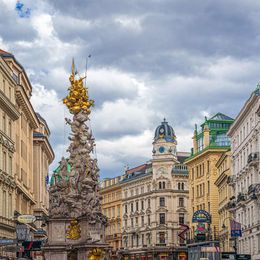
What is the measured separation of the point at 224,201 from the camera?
110 m

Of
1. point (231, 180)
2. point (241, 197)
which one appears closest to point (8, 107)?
point (241, 197)

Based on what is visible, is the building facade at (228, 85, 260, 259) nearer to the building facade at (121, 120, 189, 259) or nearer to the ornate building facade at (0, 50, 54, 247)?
the ornate building facade at (0, 50, 54, 247)

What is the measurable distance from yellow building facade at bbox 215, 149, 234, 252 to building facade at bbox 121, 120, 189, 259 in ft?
142

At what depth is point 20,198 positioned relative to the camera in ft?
277

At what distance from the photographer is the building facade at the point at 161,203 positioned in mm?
159500

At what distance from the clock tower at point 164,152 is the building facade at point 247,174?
59.2 m

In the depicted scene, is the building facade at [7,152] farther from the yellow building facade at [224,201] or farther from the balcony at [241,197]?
the yellow building facade at [224,201]

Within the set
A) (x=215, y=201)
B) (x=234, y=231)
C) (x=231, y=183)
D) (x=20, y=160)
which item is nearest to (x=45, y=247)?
(x=234, y=231)

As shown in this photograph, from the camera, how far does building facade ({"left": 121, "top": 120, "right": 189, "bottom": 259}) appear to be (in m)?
160

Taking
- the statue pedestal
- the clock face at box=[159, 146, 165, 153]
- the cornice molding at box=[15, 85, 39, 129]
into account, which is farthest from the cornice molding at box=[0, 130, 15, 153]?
the clock face at box=[159, 146, 165, 153]

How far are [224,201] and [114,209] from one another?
73.4m

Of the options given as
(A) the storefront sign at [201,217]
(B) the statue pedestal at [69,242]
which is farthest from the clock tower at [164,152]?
(B) the statue pedestal at [69,242]

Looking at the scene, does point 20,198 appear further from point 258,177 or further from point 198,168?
point 198,168

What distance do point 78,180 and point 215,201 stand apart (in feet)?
Answer: 229
